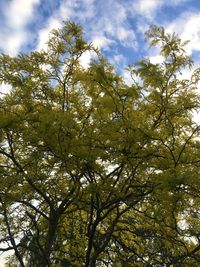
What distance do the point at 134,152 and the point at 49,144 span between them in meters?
1.73

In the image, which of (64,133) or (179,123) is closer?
(64,133)

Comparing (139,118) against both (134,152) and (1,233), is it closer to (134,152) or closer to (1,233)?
(134,152)

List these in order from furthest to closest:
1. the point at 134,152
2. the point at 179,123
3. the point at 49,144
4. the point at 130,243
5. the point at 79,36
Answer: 1. the point at 130,243
2. the point at 79,36
3. the point at 179,123
4. the point at 49,144
5. the point at 134,152

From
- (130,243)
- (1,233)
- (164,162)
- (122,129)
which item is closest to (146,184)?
(164,162)

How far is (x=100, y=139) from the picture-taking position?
6.60m

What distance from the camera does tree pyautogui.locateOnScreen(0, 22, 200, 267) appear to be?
648 centimetres

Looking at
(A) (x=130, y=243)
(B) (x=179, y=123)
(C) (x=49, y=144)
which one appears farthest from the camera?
(A) (x=130, y=243)

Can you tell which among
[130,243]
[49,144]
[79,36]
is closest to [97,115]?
[49,144]

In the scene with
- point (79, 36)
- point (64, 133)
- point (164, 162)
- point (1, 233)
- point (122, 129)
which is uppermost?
point (79, 36)

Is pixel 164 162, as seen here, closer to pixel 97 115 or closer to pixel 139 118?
pixel 139 118

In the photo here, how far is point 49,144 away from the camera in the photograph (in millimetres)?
6984

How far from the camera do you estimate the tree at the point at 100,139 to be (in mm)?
6480

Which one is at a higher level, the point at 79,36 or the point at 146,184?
the point at 79,36

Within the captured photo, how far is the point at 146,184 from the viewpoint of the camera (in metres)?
7.21
